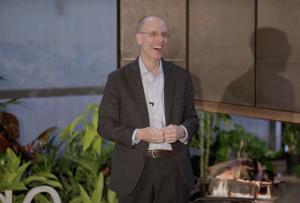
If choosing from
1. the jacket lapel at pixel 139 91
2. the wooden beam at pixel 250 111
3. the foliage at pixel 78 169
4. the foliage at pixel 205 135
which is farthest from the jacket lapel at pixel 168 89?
the foliage at pixel 205 135

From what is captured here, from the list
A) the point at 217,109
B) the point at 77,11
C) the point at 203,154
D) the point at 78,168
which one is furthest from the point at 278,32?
the point at 77,11

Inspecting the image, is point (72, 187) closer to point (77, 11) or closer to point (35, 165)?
point (35, 165)

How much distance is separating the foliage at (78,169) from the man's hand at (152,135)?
231 cm

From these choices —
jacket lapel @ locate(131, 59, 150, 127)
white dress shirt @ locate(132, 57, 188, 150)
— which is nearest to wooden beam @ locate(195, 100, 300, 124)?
white dress shirt @ locate(132, 57, 188, 150)

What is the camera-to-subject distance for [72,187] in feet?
20.0

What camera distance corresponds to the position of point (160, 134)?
3219 mm

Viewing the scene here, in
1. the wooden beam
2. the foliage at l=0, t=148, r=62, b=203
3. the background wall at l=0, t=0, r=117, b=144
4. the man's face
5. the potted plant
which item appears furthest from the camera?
the potted plant

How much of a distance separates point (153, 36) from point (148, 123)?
1.41 feet

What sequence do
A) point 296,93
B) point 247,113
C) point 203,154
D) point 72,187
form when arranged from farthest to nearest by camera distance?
point 203,154 → point 72,187 → point 247,113 → point 296,93

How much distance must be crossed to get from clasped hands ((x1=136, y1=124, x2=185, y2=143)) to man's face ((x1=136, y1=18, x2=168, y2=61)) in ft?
1.24

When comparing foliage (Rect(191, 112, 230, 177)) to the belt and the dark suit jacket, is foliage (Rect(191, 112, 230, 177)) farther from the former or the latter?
the belt

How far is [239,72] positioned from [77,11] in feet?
10.5

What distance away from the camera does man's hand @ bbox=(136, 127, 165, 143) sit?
10.6ft

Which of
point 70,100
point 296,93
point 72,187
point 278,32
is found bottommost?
point 72,187
